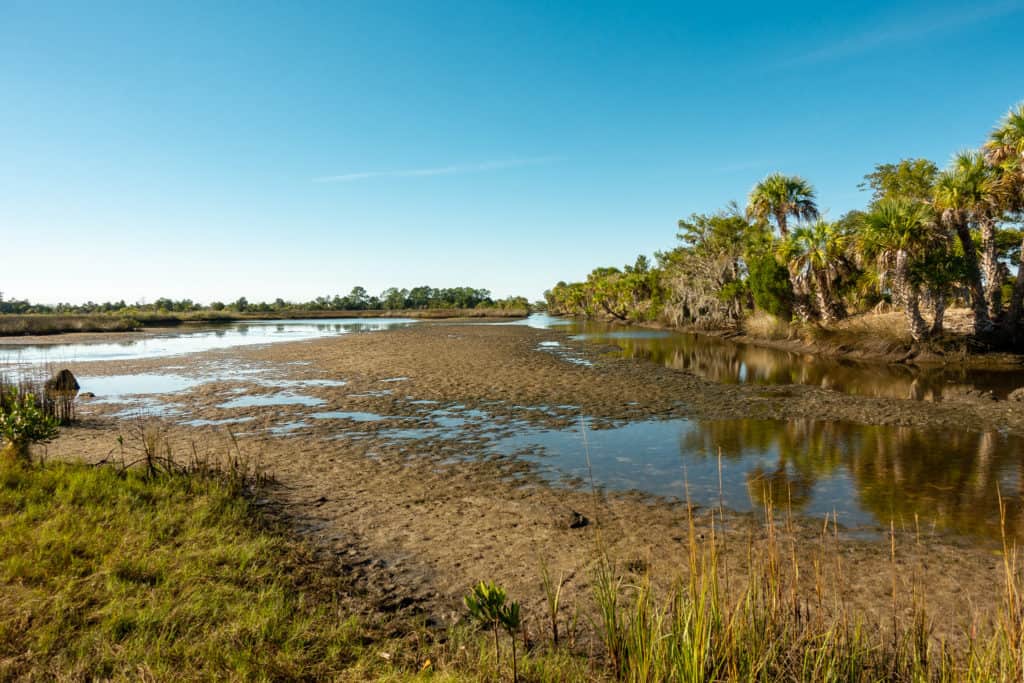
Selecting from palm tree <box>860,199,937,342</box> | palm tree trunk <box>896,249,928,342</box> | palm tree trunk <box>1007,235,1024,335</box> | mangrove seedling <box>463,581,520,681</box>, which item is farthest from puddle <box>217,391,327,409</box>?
palm tree trunk <box>1007,235,1024,335</box>

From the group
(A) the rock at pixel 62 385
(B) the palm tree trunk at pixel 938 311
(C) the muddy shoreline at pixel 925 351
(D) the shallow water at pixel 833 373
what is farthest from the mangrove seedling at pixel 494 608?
(B) the palm tree trunk at pixel 938 311

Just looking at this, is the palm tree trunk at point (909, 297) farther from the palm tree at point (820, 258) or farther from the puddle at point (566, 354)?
the puddle at point (566, 354)

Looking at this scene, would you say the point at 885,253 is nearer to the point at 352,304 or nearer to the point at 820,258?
the point at 820,258

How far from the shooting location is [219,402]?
1859 centimetres

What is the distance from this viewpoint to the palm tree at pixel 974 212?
25.8 meters

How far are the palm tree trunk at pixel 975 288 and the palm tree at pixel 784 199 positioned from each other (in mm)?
16214

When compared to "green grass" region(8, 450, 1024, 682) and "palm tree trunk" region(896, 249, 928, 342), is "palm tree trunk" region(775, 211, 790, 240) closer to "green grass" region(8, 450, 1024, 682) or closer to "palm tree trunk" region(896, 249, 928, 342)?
"palm tree trunk" region(896, 249, 928, 342)

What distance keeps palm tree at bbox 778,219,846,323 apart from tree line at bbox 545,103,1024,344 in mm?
74

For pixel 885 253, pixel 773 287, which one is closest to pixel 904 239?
pixel 885 253

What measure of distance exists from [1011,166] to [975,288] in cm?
585

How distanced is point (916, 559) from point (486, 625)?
530 cm

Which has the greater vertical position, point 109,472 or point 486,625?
point 109,472

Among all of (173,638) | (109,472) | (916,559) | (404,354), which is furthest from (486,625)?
(404,354)

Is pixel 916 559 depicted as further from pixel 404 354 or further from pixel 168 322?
pixel 168 322
